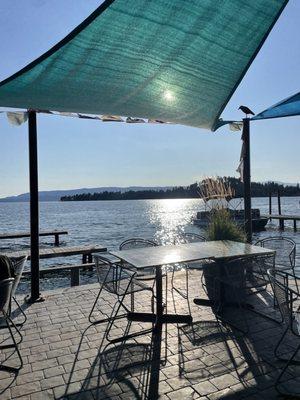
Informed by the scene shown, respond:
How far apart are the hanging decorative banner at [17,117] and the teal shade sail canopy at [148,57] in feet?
2.37

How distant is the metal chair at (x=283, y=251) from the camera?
4343mm

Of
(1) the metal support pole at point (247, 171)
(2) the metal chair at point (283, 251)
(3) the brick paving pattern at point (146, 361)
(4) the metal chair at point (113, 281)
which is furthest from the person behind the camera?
(1) the metal support pole at point (247, 171)

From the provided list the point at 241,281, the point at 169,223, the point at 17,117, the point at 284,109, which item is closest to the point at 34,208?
the point at 17,117

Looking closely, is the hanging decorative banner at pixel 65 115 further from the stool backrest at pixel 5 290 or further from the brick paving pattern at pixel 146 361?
the stool backrest at pixel 5 290

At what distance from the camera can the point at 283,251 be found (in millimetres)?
4699

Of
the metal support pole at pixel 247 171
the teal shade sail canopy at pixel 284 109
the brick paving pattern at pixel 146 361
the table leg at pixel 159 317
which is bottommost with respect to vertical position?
the brick paving pattern at pixel 146 361

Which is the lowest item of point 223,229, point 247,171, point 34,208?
point 223,229

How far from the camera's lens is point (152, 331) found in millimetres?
3533

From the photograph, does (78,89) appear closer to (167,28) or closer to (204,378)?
(167,28)

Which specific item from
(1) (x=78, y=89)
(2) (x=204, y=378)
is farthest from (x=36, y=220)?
(2) (x=204, y=378)

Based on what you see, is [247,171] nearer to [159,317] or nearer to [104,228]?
[159,317]

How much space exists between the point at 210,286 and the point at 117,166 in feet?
101

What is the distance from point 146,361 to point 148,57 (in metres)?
2.39

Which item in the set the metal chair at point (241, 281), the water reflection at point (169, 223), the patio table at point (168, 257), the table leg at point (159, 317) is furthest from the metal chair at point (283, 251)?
the table leg at point (159, 317)
